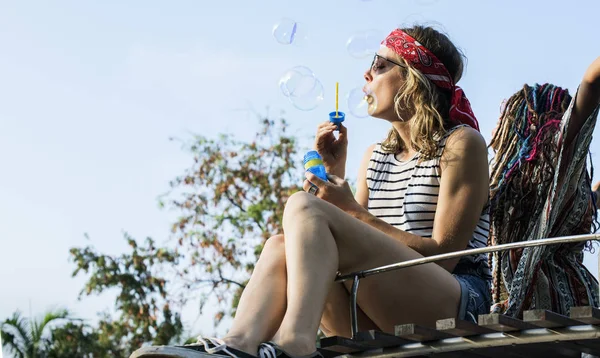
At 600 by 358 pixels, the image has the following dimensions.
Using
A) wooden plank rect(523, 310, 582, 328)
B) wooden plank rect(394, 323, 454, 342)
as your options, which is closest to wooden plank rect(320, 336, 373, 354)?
wooden plank rect(394, 323, 454, 342)

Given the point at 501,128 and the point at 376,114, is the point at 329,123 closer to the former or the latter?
the point at 376,114

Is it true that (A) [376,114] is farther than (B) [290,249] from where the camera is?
Yes

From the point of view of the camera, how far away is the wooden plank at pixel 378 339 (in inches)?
122

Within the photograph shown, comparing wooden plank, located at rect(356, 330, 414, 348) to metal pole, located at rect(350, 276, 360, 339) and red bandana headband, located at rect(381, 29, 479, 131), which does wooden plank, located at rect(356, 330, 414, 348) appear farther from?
red bandana headband, located at rect(381, 29, 479, 131)

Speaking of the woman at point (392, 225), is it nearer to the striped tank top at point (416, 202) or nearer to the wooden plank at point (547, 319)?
the striped tank top at point (416, 202)

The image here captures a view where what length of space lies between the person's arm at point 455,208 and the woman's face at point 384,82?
40 centimetres

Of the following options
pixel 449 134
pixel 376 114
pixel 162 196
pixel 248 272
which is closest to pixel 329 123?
pixel 376 114

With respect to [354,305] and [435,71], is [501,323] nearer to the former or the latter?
[354,305]

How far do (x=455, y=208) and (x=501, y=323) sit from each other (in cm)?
87

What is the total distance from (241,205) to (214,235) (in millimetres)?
612

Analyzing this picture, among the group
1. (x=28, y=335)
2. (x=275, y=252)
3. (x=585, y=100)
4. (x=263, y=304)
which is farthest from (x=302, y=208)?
(x=28, y=335)

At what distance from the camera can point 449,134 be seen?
394 centimetres

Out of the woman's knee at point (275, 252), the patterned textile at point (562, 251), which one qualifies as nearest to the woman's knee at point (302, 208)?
the woman's knee at point (275, 252)

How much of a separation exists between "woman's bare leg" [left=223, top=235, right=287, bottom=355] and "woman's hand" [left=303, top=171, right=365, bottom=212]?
301mm
